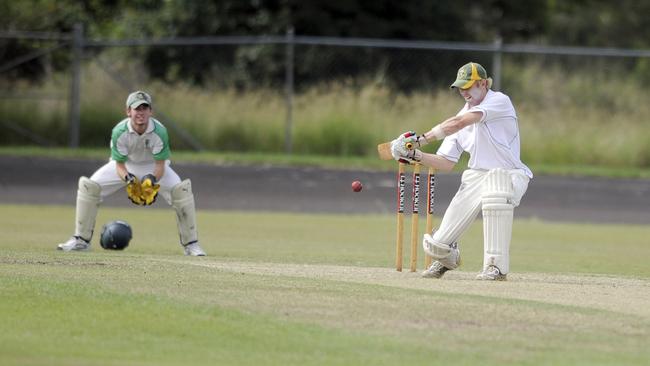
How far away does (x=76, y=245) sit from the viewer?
14.7m

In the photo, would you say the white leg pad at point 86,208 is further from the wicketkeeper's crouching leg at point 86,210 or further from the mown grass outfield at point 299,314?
the mown grass outfield at point 299,314

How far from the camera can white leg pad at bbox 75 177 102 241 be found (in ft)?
48.6

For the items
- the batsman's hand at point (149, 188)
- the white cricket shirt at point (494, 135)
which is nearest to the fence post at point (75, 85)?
the batsman's hand at point (149, 188)

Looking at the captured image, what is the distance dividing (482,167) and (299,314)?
3047mm

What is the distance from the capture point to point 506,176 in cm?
1154

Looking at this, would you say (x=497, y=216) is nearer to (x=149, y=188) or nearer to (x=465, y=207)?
(x=465, y=207)

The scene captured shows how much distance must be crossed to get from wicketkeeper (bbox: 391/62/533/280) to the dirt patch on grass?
0.29 m

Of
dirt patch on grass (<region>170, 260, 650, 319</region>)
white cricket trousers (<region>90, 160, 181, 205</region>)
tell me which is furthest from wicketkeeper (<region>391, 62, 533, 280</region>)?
white cricket trousers (<region>90, 160, 181, 205</region>)

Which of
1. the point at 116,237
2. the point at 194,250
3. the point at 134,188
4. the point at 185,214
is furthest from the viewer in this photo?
the point at 116,237

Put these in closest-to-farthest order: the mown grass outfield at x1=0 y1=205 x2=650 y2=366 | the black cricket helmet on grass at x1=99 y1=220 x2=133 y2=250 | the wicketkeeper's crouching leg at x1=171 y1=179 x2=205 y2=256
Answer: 1. the mown grass outfield at x1=0 y1=205 x2=650 y2=366
2. the wicketkeeper's crouching leg at x1=171 y1=179 x2=205 y2=256
3. the black cricket helmet on grass at x1=99 y1=220 x2=133 y2=250

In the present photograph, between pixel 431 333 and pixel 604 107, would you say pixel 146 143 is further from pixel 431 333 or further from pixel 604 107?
pixel 604 107

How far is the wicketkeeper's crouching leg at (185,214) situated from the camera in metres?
14.7

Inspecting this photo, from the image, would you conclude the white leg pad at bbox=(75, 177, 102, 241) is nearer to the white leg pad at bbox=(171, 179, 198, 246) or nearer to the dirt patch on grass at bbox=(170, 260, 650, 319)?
the white leg pad at bbox=(171, 179, 198, 246)

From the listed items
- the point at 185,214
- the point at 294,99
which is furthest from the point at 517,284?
the point at 294,99
